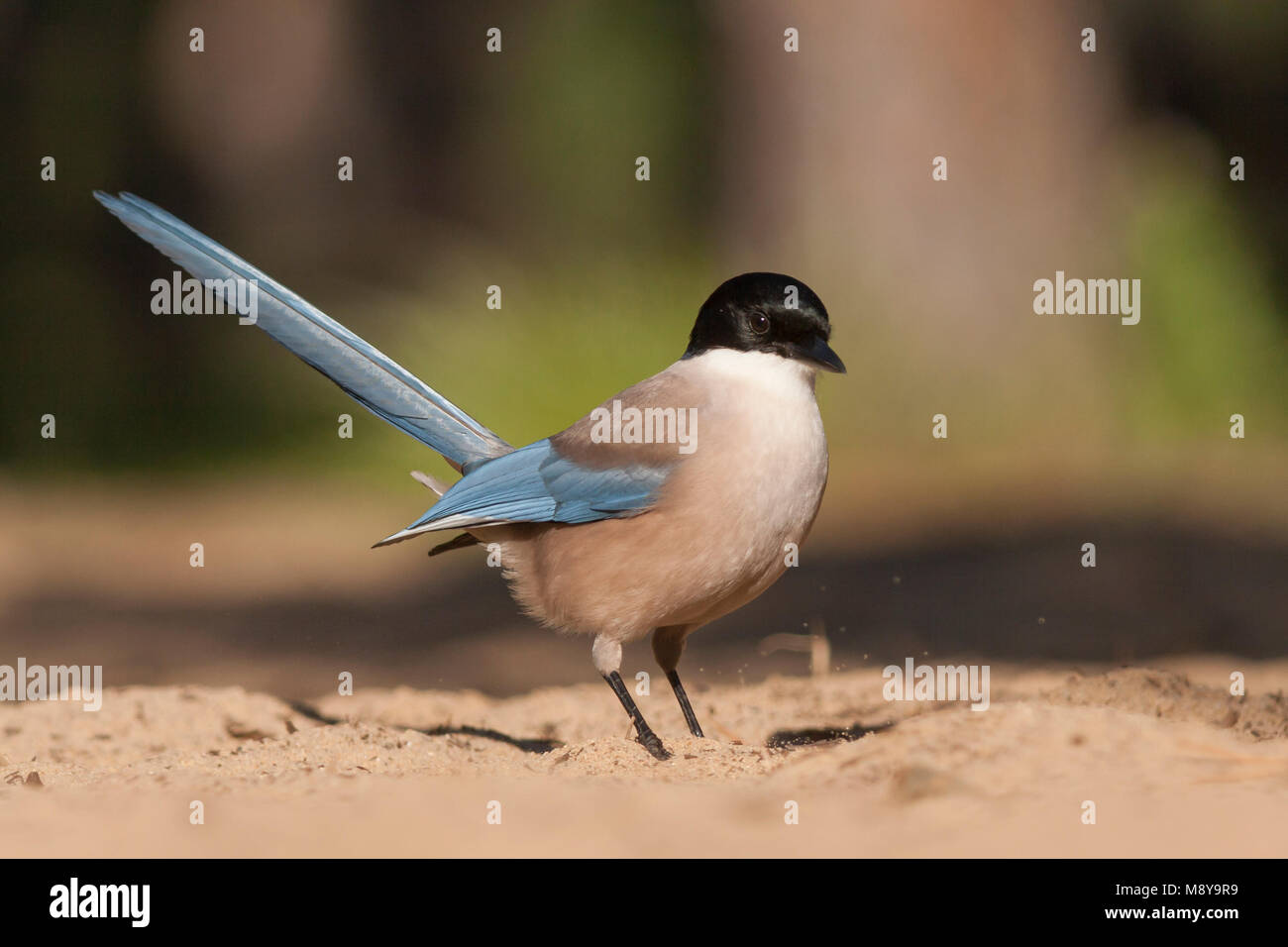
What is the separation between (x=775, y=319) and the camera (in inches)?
186

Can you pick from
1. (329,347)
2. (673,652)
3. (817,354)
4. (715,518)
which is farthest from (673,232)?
(715,518)

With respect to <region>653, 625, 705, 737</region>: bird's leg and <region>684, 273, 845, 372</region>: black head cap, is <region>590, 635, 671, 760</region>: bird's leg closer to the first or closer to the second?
<region>653, 625, 705, 737</region>: bird's leg

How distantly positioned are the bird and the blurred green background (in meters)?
3.41

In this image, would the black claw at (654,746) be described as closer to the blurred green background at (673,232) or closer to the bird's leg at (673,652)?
the bird's leg at (673,652)

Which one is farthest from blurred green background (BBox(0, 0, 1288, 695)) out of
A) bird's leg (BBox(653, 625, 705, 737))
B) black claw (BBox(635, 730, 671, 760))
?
black claw (BBox(635, 730, 671, 760))

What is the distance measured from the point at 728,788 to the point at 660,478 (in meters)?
1.29

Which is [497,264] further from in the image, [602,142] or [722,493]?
[722,493]

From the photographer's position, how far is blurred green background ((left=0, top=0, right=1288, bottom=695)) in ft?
34.5

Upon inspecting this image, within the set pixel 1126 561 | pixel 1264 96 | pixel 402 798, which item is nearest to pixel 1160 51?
pixel 1264 96

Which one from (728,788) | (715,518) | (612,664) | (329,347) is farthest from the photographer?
(329,347)

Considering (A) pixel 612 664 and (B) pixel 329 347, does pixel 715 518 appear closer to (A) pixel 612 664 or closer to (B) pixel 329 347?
(A) pixel 612 664

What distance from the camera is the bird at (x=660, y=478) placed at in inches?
180

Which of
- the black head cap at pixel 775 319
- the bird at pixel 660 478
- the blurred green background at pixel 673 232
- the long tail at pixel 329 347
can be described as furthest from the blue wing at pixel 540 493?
the blurred green background at pixel 673 232

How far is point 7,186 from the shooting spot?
13.6 m
